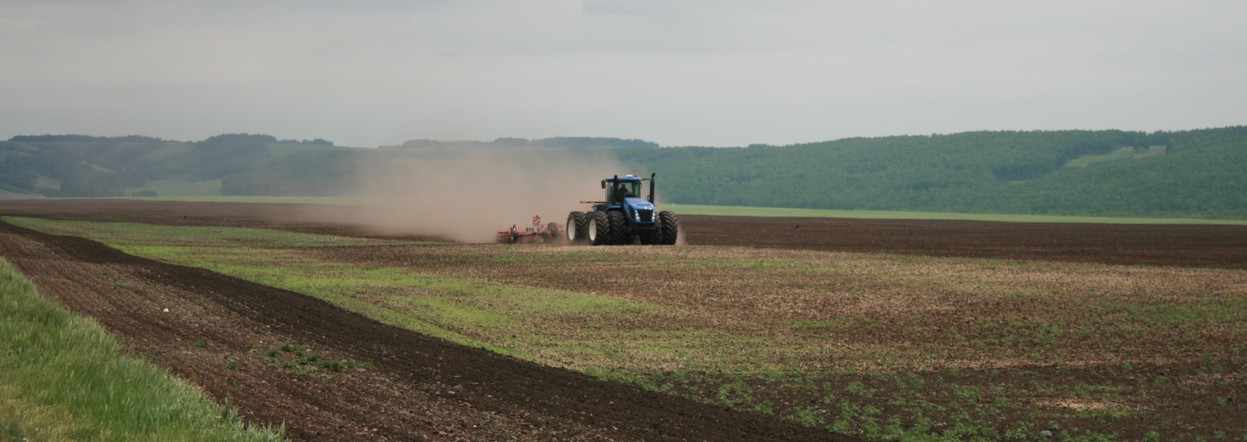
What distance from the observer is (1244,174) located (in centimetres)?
19500

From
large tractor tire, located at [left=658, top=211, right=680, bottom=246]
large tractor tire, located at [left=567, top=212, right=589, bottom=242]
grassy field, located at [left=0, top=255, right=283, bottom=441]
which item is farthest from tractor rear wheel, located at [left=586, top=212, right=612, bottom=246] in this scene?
grassy field, located at [left=0, top=255, right=283, bottom=441]

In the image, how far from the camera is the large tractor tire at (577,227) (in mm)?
51541

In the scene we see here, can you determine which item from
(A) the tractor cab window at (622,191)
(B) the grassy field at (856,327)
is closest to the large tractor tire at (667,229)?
(A) the tractor cab window at (622,191)

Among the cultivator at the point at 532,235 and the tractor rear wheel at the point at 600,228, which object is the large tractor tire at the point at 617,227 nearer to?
the tractor rear wheel at the point at 600,228

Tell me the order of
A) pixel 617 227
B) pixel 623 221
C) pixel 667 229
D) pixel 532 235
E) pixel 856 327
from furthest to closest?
1. pixel 532 235
2. pixel 667 229
3. pixel 623 221
4. pixel 617 227
5. pixel 856 327

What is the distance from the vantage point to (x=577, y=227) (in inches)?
2051

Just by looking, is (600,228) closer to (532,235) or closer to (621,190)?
(621,190)

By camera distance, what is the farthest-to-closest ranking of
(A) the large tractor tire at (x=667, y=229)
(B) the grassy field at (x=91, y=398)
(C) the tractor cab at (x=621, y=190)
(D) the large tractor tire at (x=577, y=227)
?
1. (C) the tractor cab at (x=621, y=190)
2. (D) the large tractor tire at (x=577, y=227)
3. (A) the large tractor tire at (x=667, y=229)
4. (B) the grassy field at (x=91, y=398)

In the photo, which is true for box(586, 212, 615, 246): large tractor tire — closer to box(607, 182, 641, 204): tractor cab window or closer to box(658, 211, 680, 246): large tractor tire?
box(607, 182, 641, 204): tractor cab window

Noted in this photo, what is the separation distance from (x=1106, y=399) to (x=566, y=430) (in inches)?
334

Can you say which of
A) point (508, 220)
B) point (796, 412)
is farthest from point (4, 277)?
point (508, 220)

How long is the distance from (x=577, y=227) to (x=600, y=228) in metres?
2.30

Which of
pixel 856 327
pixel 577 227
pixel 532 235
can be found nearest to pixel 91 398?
pixel 856 327

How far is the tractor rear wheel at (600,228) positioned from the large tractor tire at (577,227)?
0.80 meters
